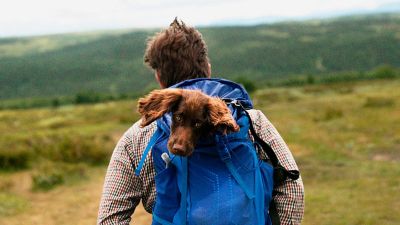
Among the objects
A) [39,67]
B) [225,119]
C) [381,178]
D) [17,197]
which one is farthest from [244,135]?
[39,67]

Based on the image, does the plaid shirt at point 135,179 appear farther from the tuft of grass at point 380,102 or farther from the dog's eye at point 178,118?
the tuft of grass at point 380,102

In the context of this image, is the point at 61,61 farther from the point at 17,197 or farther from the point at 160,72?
the point at 160,72

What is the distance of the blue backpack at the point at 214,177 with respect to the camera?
7.05ft

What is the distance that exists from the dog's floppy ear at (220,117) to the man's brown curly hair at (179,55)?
0.48 meters

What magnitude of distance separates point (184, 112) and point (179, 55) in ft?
1.54

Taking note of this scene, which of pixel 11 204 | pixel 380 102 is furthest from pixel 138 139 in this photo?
pixel 380 102

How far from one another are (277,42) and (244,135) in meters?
127

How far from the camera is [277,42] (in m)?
127

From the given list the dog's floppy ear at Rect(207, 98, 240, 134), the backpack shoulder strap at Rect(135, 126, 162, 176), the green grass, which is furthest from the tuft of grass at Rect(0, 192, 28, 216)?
the dog's floppy ear at Rect(207, 98, 240, 134)

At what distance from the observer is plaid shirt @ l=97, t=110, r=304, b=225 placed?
2.47 m

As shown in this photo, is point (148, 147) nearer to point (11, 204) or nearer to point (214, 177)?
point (214, 177)

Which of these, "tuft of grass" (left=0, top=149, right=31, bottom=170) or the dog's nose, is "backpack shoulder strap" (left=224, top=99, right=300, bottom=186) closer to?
the dog's nose

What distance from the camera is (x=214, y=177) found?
216cm

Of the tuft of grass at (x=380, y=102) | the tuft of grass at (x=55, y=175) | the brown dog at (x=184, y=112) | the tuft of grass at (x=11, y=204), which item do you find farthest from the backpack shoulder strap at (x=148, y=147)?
the tuft of grass at (x=380, y=102)
